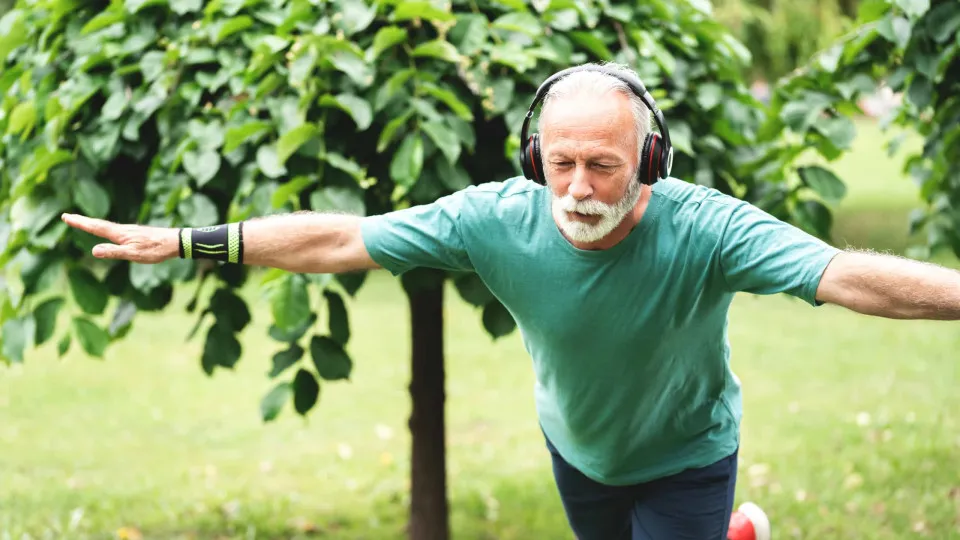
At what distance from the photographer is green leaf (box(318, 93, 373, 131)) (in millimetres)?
3008

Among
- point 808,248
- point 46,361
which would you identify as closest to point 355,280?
point 808,248

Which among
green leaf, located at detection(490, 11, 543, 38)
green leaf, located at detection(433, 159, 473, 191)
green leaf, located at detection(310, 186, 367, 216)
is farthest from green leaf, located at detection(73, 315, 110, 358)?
green leaf, located at detection(490, 11, 543, 38)

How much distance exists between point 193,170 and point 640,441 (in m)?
1.49

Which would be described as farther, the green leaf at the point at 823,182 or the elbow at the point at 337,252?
the green leaf at the point at 823,182

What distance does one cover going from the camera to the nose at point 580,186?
2340 mm

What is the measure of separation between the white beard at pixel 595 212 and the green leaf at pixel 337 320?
1.15m

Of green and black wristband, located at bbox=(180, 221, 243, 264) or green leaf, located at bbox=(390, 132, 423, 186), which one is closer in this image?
green and black wristband, located at bbox=(180, 221, 243, 264)

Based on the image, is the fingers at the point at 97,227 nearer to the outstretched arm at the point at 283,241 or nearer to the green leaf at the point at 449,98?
the outstretched arm at the point at 283,241

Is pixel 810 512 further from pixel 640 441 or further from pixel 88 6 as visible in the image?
pixel 88 6

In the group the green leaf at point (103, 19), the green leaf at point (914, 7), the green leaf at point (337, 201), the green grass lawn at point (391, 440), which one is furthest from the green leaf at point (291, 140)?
the green grass lawn at point (391, 440)

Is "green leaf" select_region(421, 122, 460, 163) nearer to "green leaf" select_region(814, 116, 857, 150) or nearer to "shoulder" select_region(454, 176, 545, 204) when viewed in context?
"shoulder" select_region(454, 176, 545, 204)

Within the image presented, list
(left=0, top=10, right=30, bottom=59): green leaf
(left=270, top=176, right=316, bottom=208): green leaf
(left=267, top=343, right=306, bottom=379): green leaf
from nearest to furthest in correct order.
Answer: (left=270, top=176, right=316, bottom=208): green leaf, (left=267, top=343, right=306, bottom=379): green leaf, (left=0, top=10, right=30, bottom=59): green leaf

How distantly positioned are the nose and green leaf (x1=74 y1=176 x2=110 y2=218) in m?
1.66

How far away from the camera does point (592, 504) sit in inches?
120
